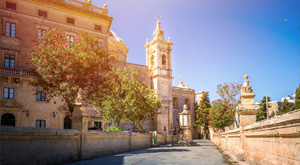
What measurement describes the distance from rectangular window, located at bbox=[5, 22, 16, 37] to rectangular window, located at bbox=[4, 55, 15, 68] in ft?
7.72

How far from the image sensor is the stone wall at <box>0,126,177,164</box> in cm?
704

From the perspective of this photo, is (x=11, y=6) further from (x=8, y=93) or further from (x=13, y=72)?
(x=8, y=93)

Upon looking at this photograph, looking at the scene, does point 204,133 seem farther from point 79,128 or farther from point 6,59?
point 79,128

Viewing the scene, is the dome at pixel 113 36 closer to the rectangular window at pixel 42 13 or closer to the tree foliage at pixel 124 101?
the rectangular window at pixel 42 13

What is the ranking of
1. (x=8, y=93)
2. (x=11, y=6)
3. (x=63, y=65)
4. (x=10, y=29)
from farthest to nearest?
(x=11, y=6)
(x=10, y=29)
(x=8, y=93)
(x=63, y=65)

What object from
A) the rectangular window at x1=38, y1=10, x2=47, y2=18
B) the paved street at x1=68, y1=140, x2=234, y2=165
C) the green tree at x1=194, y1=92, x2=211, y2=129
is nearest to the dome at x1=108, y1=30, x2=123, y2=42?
the rectangular window at x1=38, y1=10, x2=47, y2=18

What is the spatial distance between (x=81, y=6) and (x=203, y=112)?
115 ft

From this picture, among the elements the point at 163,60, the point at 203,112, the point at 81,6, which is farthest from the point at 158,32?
the point at 203,112

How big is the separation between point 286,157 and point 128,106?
1988cm

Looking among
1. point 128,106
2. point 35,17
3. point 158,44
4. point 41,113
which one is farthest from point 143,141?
point 158,44

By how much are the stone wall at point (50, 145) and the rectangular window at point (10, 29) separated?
18.3 metres

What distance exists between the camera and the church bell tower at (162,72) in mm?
43125

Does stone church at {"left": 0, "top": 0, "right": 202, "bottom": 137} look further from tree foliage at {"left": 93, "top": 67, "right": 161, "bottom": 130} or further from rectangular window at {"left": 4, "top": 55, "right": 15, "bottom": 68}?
tree foliage at {"left": 93, "top": 67, "right": 161, "bottom": 130}

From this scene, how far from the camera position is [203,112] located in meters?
55.2
